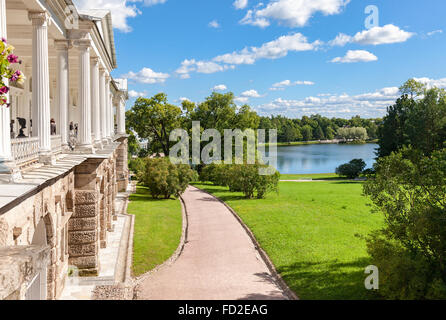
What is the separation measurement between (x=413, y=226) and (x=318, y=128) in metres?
131

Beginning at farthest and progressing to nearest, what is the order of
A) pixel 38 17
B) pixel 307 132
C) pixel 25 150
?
pixel 307 132 < pixel 38 17 < pixel 25 150

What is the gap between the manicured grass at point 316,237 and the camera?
12.0m

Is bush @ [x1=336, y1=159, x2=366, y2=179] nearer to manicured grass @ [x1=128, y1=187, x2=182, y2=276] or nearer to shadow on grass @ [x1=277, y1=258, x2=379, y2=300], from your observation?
manicured grass @ [x1=128, y1=187, x2=182, y2=276]

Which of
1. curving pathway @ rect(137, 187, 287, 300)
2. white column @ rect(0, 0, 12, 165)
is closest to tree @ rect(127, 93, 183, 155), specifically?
curving pathway @ rect(137, 187, 287, 300)

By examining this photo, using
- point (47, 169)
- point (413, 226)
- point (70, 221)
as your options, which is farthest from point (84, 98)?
point (413, 226)

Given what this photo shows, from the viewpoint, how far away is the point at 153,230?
20000mm

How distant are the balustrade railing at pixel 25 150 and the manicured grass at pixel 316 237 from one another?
8.39 metres

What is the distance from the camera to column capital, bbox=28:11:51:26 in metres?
7.98

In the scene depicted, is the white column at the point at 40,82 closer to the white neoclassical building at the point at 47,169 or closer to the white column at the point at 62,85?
the white neoclassical building at the point at 47,169

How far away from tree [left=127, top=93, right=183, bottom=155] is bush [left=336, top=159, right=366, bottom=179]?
73.1 ft

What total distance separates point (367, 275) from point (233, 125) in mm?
38971

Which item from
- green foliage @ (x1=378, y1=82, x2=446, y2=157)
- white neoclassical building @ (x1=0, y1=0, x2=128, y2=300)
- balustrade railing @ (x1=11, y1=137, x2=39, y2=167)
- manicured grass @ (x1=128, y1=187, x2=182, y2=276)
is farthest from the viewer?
green foliage @ (x1=378, y1=82, x2=446, y2=157)

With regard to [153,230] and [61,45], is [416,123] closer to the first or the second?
[153,230]
